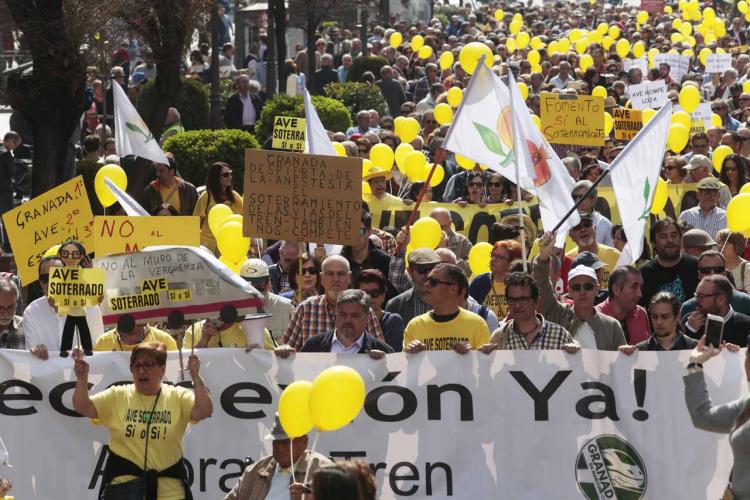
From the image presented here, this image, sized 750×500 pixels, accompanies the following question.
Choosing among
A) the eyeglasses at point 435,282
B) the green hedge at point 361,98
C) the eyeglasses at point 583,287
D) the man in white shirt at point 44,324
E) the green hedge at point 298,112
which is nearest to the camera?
the eyeglasses at point 435,282

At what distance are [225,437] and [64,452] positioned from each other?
0.85 m

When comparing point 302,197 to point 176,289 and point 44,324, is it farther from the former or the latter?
point 176,289

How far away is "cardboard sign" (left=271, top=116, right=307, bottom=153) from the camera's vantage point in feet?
45.1

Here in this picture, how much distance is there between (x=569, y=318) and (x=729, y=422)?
2716 mm

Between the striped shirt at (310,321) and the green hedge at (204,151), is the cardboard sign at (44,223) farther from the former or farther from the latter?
the green hedge at (204,151)

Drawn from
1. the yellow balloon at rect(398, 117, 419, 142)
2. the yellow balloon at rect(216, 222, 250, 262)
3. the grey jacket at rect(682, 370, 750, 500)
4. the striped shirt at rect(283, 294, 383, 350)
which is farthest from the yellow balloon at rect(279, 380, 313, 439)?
the yellow balloon at rect(398, 117, 419, 142)

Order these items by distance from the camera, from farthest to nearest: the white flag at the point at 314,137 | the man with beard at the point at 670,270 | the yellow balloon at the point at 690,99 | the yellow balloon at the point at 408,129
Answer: the yellow balloon at the point at 690,99 → the yellow balloon at the point at 408,129 → the white flag at the point at 314,137 → the man with beard at the point at 670,270

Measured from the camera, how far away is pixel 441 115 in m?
19.6

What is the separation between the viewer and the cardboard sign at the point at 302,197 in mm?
10445

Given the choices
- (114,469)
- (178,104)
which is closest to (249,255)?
(114,469)

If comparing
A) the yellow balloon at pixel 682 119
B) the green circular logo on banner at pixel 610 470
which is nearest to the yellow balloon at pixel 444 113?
the yellow balloon at pixel 682 119

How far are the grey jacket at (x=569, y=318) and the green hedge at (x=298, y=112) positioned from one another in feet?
32.8

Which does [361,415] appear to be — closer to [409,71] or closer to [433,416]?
[433,416]

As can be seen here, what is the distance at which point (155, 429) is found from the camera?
7891 millimetres
